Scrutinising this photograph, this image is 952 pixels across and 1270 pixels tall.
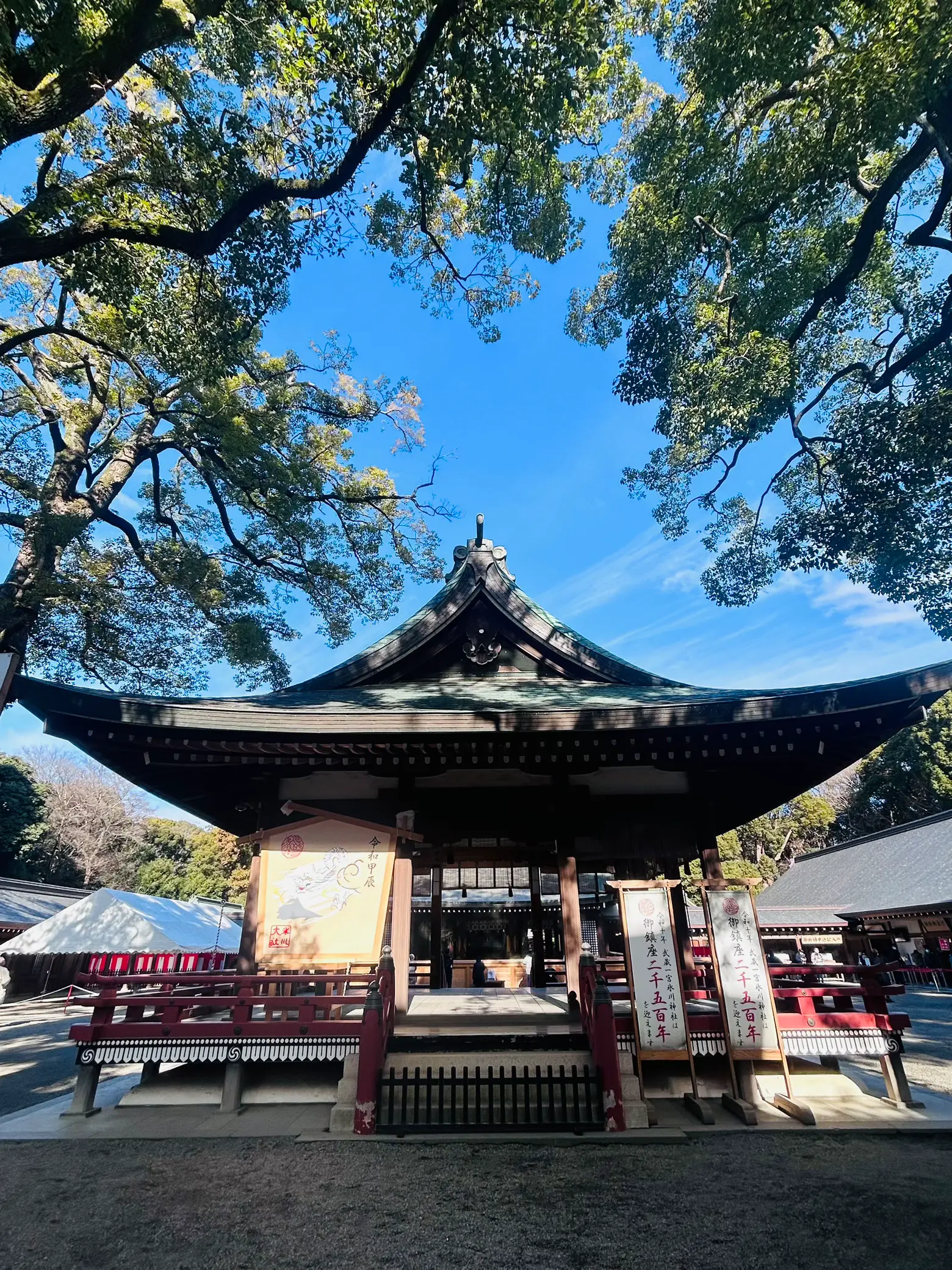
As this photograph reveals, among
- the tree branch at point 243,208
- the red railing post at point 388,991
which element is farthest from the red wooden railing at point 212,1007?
the tree branch at point 243,208

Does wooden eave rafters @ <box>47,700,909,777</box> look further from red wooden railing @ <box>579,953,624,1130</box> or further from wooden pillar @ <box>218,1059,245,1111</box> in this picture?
wooden pillar @ <box>218,1059,245,1111</box>

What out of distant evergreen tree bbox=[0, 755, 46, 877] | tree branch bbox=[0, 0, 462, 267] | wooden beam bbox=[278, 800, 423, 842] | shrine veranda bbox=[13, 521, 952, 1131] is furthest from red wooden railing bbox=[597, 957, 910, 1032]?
distant evergreen tree bbox=[0, 755, 46, 877]

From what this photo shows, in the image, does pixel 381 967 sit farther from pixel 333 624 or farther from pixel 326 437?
pixel 326 437

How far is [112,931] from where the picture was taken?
18.5m

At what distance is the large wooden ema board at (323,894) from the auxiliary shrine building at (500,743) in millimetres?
450

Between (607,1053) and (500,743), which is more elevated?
(500,743)

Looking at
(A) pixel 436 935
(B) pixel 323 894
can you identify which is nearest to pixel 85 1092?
(B) pixel 323 894

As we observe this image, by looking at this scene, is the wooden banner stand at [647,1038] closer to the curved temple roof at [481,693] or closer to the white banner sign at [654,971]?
the white banner sign at [654,971]

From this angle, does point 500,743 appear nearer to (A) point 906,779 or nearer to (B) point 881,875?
(B) point 881,875

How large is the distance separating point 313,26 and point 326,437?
11175 mm

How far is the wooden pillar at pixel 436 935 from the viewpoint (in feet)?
36.0

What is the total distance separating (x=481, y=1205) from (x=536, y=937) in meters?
7.09

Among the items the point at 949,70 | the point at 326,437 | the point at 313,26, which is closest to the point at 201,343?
the point at 313,26

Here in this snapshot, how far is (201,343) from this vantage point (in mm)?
10539
